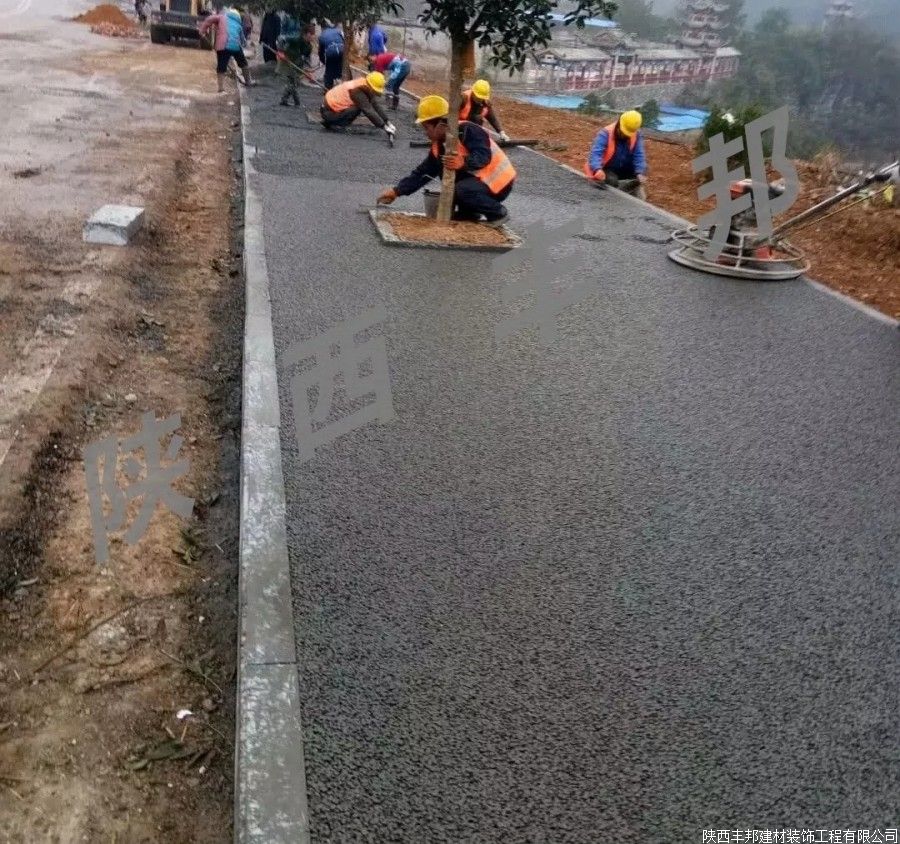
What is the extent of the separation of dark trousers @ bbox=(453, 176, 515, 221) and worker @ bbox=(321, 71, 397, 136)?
404 cm

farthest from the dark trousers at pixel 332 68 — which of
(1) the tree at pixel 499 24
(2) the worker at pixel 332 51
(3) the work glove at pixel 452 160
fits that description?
(3) the work glove at pixel 452 160

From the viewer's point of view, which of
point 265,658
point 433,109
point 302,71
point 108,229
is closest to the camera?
point 265,658

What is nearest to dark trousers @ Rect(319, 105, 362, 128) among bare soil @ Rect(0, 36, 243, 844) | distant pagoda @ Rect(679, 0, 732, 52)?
bare soil @ Rect(0, 36, 243, 844)

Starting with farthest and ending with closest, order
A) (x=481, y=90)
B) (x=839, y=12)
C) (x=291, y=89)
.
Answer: (x=839, y=12) < (x=291, y=89) < (x=481, y=90)

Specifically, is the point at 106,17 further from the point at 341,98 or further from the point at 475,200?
the point at 475,200

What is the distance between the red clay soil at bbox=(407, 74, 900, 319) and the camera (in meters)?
7.21

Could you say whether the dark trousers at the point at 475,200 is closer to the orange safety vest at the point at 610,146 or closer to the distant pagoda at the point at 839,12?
the orange safety vest at the point at 610,146

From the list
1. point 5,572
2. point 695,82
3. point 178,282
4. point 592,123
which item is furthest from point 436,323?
point 695,82

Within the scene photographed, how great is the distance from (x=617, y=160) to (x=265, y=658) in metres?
8.64

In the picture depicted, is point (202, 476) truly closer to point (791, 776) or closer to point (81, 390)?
point (81, 390)

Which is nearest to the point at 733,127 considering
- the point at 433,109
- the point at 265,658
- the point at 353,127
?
the point at 433,109

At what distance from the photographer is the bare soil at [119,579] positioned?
199cm

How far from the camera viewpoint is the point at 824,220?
854 cm

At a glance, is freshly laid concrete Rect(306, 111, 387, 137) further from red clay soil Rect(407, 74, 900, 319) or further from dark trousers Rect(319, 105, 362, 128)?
red clay soil Rect(407, 74, 900, 319)
